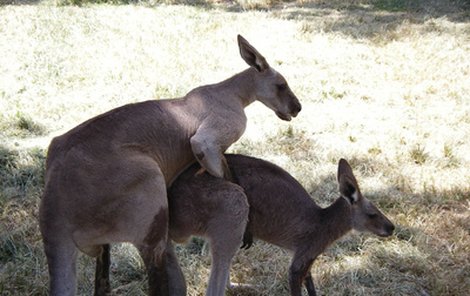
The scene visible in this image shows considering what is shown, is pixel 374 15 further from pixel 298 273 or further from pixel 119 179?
pixel 119 179

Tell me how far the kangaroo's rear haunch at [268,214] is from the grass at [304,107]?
1.27 ft

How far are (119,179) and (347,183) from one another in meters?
1.47

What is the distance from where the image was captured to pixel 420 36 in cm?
987

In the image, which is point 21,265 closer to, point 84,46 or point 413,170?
point 413,170

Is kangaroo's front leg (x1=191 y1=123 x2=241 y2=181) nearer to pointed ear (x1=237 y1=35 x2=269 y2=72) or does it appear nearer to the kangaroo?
the kangaroo

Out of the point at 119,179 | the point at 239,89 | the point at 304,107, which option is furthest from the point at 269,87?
the point at 304,107

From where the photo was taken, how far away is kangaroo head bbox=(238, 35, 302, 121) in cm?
414

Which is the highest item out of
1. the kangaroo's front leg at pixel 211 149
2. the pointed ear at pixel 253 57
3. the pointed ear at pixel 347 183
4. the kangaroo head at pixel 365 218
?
the pointed ear at pixel 253 57

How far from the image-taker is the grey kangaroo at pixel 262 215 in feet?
11.1

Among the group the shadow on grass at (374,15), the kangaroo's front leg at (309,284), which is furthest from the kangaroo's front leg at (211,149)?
the shadow on grass at (374,15)

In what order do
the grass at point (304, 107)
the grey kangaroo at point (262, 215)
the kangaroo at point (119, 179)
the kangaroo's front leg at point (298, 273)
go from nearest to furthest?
the kangaroo at point (119, 179)
the grey kangaroo at point (262, 215)
the kangaroo's front leg at point (298, 273)
the grass at point (304, 107)

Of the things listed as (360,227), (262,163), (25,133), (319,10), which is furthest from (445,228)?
(319,10)

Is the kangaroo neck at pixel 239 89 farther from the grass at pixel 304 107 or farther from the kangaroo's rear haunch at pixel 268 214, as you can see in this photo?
the grass at pixel 304 107

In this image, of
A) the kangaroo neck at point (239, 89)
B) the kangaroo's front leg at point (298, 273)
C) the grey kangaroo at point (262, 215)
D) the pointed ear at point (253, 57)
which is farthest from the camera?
the pointed ear at point (253, 57)
